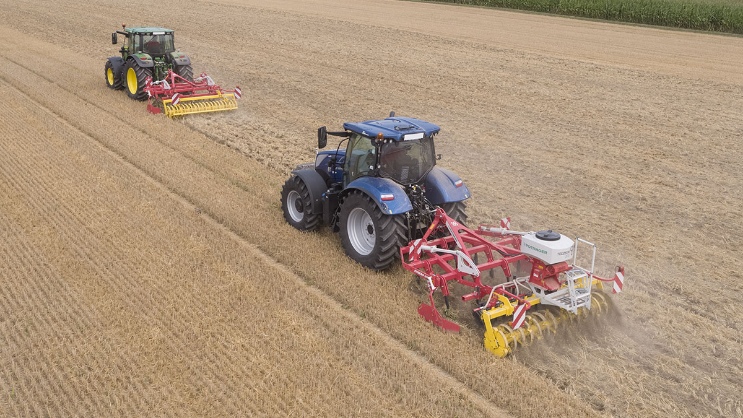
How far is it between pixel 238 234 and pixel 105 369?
3459mm

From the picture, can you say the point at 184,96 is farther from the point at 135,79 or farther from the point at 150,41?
the point at 150,41

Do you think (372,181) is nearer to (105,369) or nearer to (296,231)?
(296,231)

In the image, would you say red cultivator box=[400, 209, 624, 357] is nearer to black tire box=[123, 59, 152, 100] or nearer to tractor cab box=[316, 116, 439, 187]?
tractor cab box=[316, 116, 439, 187]

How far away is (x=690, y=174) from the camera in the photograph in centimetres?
1271

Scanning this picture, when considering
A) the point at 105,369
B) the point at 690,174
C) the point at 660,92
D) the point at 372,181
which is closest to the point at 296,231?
the point at 372,181

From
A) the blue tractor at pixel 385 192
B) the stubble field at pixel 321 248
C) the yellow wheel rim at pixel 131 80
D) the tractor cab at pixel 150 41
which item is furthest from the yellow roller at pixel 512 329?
the tractor cab at pixel 150 41

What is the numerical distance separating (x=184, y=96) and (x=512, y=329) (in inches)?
448

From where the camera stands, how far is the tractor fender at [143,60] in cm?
1612

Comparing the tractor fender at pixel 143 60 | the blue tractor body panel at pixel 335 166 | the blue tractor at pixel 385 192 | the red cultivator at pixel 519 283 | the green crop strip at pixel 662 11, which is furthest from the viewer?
the green crop strip at pixel 662 11

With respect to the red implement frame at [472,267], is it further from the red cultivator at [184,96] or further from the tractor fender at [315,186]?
the red cultivator at [184,96]

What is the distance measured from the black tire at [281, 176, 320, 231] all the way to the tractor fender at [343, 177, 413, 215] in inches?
41.7

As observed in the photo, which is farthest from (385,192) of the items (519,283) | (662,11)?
(662,11)

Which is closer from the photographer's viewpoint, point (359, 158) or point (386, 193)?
point (386, 193)

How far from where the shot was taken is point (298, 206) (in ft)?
31.1
